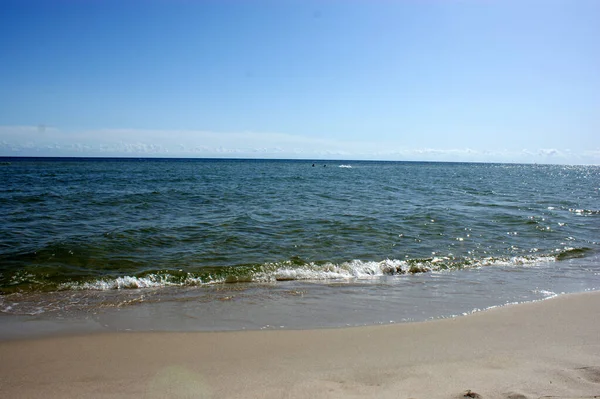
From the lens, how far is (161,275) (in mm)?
8836

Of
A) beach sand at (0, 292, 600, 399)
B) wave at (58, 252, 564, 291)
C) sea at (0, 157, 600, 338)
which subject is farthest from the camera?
wave at (58, 252, 564, 291)

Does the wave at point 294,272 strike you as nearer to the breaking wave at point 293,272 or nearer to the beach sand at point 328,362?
the breaking wave at point 293,272

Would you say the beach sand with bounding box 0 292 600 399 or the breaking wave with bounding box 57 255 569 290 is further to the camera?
the breaking wave with bounding box 57 255 569 290

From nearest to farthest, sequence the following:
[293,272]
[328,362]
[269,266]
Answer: [328,362] → [293,272] → [269,266]

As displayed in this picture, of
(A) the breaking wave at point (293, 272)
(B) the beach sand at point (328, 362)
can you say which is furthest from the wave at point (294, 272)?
(B) the beach sand at point (328, 362)

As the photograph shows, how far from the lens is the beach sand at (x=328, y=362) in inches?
153

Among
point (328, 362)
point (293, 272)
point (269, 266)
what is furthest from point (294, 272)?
point (328, 362)

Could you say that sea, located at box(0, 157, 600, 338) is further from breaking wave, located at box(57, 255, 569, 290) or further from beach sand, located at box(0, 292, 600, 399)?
beach sand, located at box(0, 292, 600, 399)

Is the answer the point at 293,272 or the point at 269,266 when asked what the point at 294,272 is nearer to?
the point at 293,272

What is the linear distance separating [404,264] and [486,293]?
2.56 meters

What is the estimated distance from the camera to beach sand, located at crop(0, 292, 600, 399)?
3.89 metres

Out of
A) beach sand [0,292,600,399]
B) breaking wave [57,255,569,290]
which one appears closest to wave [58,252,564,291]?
breaking wave [57,255,569,290]

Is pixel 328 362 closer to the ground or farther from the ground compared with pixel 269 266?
farther from the ground

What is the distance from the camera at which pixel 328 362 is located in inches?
180
